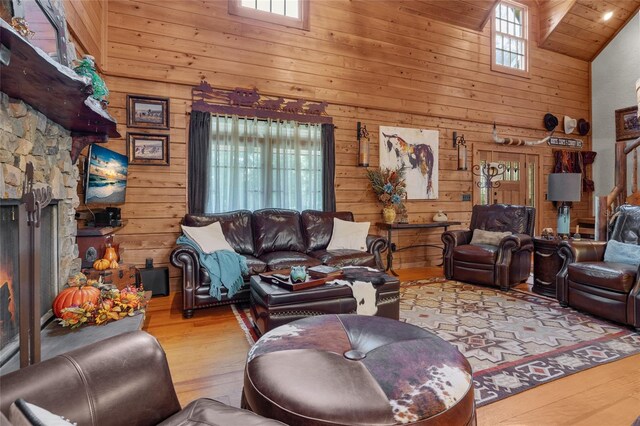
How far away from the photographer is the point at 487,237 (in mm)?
4348

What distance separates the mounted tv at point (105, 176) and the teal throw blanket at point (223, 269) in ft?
3.27

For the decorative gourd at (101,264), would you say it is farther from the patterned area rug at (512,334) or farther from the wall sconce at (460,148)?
the wall sconce at (460,148)

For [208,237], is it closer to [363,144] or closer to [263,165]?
[263,165]

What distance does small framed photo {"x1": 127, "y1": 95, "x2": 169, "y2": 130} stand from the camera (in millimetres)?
3891

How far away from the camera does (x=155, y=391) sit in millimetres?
1062

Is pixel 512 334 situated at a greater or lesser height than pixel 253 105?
lesser

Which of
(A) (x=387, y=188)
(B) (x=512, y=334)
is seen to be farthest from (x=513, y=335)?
(A) (x=387, y=188)

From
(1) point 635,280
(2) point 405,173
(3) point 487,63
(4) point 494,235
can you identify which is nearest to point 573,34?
(3) point 487,63

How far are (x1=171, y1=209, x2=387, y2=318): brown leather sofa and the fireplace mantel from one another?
1.39 m

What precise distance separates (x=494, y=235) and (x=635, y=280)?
5.31 feet

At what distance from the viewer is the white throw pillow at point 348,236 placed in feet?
13.6

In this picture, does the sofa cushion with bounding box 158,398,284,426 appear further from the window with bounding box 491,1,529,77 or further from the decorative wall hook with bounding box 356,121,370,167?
the window with bounding box 491,1,529,77

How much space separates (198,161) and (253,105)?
1046mm

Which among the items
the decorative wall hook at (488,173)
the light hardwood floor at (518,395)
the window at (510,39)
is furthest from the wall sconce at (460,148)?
the light hardwood floor at (518,395)
